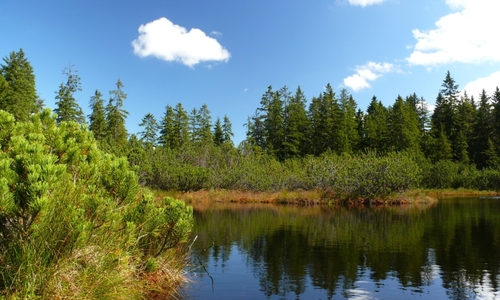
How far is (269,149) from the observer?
247 feet

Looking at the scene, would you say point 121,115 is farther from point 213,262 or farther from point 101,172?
point 101,172

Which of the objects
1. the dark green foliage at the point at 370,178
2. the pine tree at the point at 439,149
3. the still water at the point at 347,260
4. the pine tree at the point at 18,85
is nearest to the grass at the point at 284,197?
the dark green foliage at the point at 370,178

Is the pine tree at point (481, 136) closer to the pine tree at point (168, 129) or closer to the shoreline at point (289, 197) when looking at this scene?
the shoreline at point (289, 197)

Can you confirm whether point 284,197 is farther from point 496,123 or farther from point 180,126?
point 496,123

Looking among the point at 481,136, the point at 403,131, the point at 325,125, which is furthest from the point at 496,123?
the point at 325,125

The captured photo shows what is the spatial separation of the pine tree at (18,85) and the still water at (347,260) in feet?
111

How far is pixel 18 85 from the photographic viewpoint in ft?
169

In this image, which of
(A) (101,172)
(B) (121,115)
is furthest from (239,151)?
(A) (101,172)

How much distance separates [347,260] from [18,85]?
51630 mm

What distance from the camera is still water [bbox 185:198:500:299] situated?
10.9 metres

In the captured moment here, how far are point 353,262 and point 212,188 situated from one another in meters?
31.8

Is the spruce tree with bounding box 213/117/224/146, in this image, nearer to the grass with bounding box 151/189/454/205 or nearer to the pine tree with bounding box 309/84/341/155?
the pine tree with bounding box 309/84/341/155

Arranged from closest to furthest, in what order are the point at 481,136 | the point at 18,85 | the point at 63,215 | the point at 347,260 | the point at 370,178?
the point at 63,215, the point at 347,260, the point at 370,178, the point at 18,85, the point at 481,136

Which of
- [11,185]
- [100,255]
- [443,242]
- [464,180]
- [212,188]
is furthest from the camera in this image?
[464,180]
